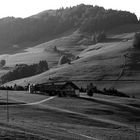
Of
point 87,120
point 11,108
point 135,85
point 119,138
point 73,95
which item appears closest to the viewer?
point 119,138

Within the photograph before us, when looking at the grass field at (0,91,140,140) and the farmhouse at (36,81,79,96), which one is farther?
the farmhouse at (36,81,79,96)

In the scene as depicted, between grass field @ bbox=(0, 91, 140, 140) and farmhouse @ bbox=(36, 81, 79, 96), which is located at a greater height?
farmhouse @ bbox=(36, 81, 79, 96)

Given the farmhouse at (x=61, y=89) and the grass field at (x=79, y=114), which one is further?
the farmhouse at (x=61, y=89)

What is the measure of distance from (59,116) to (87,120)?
4.22 meters

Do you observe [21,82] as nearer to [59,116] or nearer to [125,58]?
[125,58]

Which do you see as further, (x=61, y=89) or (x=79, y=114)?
(x=61, y=89)

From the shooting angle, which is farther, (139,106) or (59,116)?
(139,106)

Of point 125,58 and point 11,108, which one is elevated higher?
point 125,58

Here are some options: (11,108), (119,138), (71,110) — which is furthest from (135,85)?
(119,138)

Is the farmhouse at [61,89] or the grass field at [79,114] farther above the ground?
the farmhouse at [61,89]

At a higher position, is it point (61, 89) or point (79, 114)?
point (61, 89)

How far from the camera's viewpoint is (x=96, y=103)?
9294cm

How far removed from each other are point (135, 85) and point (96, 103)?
58.8 meters

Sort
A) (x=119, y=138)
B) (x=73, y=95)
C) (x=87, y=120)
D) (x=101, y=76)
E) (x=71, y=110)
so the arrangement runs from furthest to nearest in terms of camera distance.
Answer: (x=101, y=76)
(x=73, y=95)
(x=71, y=110)
(x=87, y=120)
(x=119, y=138)
